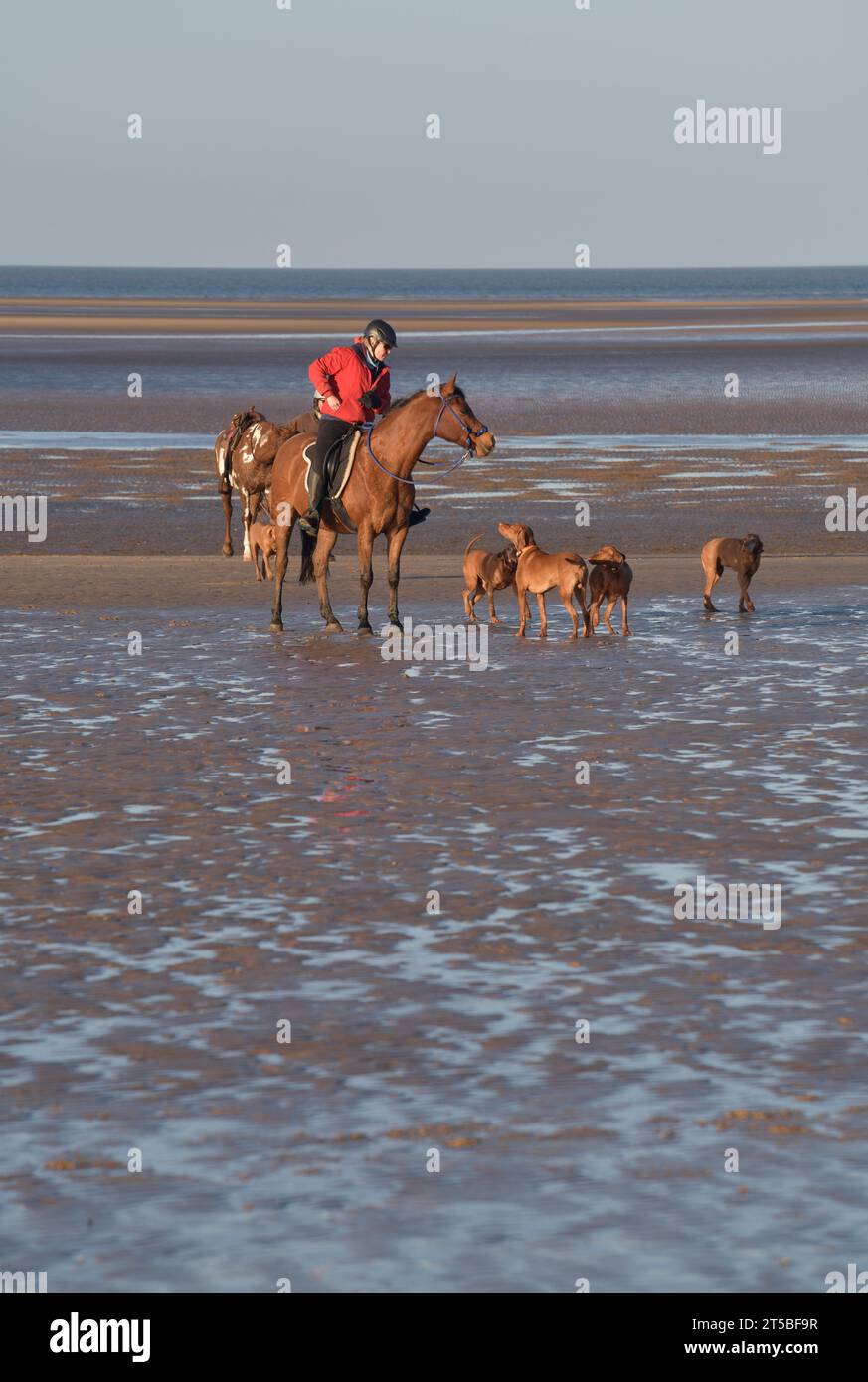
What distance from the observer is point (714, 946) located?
28.0 feet

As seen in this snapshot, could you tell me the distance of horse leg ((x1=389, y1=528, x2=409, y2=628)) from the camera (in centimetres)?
1825

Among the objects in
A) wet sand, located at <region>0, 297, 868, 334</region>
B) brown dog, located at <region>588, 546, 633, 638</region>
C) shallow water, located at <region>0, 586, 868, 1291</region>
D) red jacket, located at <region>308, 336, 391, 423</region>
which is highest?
wet sand, located at <region>0, 297, 868, 334</region>

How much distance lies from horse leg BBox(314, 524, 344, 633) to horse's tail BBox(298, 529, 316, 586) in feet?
2.23

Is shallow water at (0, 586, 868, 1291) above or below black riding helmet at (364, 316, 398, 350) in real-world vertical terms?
below

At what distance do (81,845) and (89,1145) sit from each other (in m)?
4.11

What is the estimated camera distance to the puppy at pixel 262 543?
69.3ft

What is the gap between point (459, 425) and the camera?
57.0ft

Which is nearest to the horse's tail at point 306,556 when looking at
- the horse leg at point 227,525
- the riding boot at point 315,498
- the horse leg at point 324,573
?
the horse leg at point 324,573

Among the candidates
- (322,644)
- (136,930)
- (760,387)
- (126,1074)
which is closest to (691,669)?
(322,644)

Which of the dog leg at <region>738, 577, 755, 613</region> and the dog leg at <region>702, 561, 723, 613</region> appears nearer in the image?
the dog leg at <region>702, 561, 723, 613</region>

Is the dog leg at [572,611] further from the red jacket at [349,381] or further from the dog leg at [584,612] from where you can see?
the red jacket at [349,381]

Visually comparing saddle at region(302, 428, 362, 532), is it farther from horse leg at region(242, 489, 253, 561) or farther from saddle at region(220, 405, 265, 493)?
saddle at region(220, 405, 265, 493)

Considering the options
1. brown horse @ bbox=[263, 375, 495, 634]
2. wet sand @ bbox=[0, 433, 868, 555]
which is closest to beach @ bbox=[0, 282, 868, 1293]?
brown horse @ bbox=[263, 375, 495, 634]

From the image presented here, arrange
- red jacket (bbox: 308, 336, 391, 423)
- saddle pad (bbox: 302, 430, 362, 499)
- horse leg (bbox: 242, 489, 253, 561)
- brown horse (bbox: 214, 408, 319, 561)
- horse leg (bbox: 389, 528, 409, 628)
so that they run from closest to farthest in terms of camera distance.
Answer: red jacket (bbox: 308, 336, 391, 423)
saddle pad (bbox: 302, 430, 362, 499)
horse leg (bbox: 389, 528, 409, 628)
brown horse (bbox: 214, 408, 319, 561)
horse leg (bbox: 242, 489, 253, 561)
